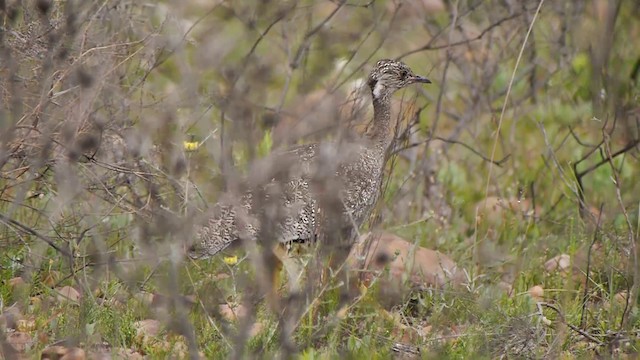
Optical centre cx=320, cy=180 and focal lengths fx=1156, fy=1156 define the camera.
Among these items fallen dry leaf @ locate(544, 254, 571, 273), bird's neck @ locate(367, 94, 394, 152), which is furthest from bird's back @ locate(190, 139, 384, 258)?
fallen dry leaf @ locate(544, 254, 571, 273)

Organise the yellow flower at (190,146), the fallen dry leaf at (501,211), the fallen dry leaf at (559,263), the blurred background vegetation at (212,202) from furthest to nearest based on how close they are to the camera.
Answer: the fallen dry leaf at (501,211)
the fallen dry leaf at (559,263)
the yellow flower at (190,146)
the blurred background vegetation at (212,202)

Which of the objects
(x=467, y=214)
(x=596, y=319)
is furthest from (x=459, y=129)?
(x=596, y=319)

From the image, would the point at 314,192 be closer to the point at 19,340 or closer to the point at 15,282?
the point at 19,340

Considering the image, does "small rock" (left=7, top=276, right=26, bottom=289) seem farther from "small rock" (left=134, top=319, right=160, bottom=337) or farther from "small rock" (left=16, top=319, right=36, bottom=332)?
"small rock" (left=134, top=319, right=160, bottom=337)

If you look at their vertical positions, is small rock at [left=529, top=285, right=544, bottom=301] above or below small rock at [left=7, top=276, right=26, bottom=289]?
above

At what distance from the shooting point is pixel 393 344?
4668 mm

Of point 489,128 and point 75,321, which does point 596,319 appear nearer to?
point 75,321

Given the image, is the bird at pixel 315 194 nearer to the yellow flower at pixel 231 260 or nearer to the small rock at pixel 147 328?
the yellow flower at pixel 231 260

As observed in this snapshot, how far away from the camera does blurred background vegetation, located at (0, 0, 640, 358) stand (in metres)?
4.32

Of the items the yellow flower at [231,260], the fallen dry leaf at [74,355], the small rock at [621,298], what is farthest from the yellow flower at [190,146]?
the small rock at [621,298]

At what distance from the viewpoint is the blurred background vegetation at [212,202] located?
4316 millimetres

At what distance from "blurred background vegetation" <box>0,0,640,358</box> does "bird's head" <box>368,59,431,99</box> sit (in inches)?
5.3

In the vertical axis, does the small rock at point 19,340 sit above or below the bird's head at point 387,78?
below

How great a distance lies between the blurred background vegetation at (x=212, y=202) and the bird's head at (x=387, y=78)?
136 mm
